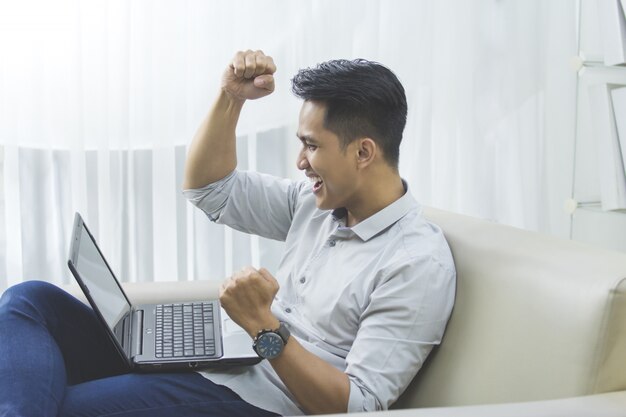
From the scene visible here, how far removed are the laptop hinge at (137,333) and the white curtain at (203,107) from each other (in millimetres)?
822

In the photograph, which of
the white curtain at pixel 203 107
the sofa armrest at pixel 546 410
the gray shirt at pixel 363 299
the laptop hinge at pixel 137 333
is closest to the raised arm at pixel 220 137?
the gray shirt at pixel 363 299

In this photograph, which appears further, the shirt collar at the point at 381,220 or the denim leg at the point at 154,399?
the shirt collar at the point at 381,220

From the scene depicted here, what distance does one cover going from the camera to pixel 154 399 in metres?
1.34

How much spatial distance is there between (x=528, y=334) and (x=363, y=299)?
315 millimetres

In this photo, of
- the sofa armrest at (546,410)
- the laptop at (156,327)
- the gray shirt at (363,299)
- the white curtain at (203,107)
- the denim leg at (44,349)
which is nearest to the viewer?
the sofa armrest at (546,410)

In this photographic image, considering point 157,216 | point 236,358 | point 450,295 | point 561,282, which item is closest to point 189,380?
point 236,358

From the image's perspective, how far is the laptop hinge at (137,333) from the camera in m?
1.49

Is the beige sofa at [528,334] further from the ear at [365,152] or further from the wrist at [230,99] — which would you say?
the wrist at [230,99]

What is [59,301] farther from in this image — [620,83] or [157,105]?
[620,83]

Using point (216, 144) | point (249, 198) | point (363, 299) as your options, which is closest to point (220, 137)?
point (216, 144)

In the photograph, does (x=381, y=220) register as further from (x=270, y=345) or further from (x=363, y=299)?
(x=270, y=345)

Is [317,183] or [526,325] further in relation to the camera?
[317,183]

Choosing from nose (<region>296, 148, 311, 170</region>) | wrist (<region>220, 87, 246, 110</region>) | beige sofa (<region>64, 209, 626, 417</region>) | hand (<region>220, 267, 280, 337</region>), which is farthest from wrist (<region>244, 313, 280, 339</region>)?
wrist (<region>220, 87, 246, 110</region>)

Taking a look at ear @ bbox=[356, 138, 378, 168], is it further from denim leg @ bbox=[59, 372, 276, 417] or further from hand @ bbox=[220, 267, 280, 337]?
denim leg @ bbox=[59, 372, 276, 417]
